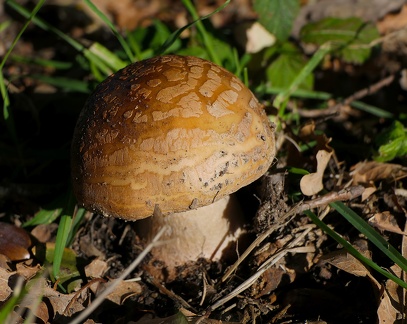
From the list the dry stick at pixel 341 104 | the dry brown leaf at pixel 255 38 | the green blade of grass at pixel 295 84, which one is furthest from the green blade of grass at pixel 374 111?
the dry brown leaf at pixel 255 38

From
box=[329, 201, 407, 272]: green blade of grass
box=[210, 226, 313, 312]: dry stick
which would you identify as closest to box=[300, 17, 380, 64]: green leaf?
box=[329, 201, 407, 272]: green blade of grass

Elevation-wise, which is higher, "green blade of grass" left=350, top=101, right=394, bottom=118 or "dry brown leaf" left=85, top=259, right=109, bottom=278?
"green blade of grass" left=350, top=101, right=394, bottom=118

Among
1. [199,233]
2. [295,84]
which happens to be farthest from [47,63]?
[199,233]

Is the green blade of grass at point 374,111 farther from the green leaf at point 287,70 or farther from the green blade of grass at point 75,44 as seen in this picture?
the green blade of grass at point 75,44

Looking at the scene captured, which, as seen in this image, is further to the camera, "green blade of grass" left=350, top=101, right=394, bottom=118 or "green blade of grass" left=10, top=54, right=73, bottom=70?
"green blade of grass" left=10, top=54, right=73, bottom=70

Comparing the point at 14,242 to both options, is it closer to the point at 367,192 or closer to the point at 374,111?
the point at 367,192

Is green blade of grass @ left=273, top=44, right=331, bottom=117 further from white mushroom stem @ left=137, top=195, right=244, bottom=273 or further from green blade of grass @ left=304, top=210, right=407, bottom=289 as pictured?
green blade of grass @ left=304, top=210, right=407, bottom=289
